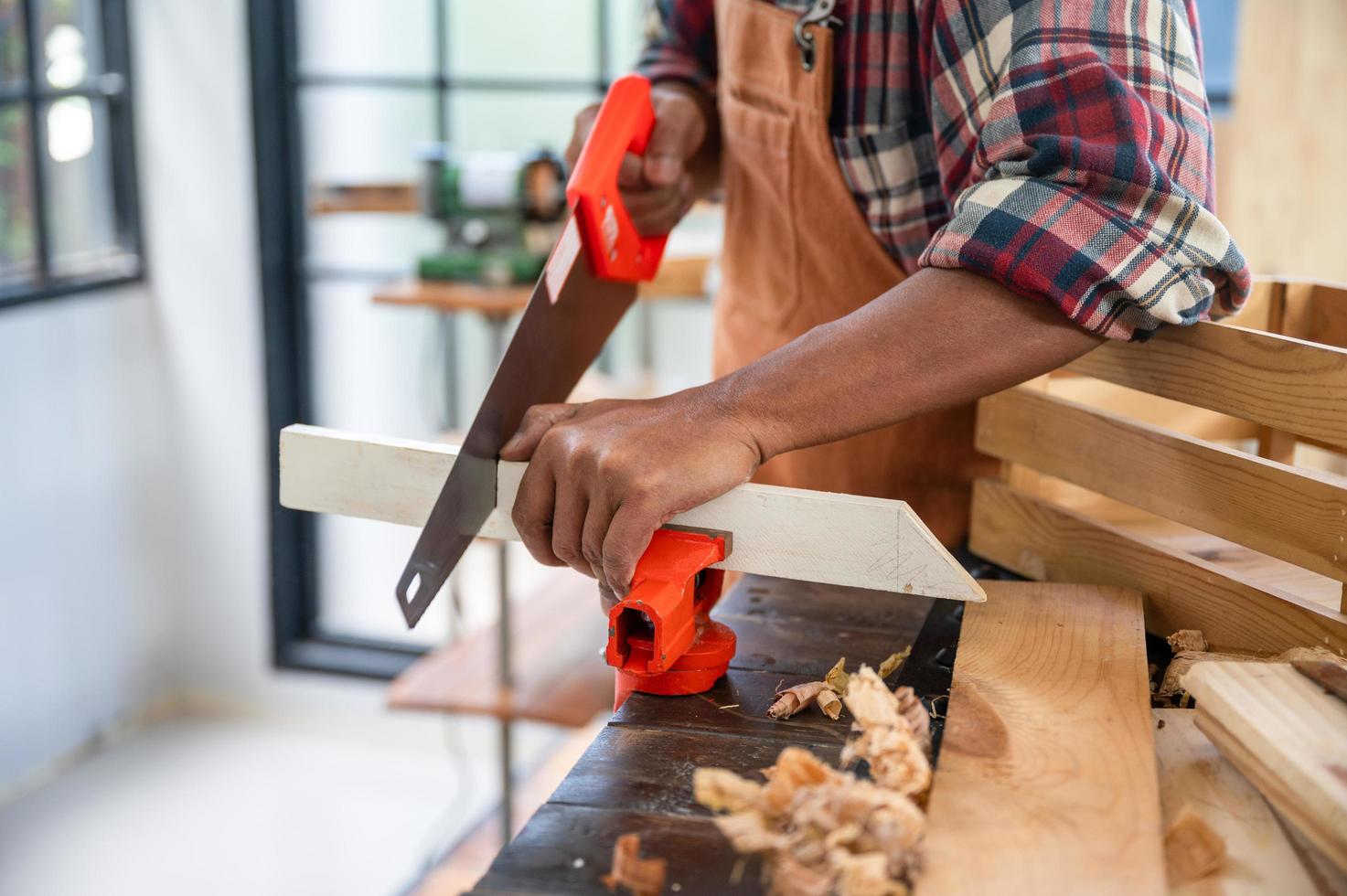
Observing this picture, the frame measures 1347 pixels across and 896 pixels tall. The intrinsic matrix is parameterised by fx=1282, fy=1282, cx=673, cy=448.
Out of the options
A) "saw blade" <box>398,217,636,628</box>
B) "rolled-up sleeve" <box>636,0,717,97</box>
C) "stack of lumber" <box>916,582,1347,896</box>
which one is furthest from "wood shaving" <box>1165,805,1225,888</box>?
"rolled-up sleeve" <box>636,0,717,97</box>

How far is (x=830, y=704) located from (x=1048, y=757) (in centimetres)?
14

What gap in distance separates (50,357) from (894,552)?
Answer: 2449 mm

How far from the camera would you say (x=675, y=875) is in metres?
0.59

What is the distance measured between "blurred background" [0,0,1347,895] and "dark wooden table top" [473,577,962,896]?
4.64 ft

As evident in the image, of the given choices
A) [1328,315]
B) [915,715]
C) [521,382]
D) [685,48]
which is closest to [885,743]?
[915,715]

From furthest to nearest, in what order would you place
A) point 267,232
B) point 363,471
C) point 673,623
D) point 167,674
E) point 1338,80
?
point 167,674 < point 267,232 < point 1338,80 < point 363,471 < point 673,623

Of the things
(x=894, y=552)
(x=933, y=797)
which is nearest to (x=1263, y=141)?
(x=894, y=552)

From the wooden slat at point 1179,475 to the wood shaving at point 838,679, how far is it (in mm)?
263

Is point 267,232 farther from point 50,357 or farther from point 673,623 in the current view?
point 673,623

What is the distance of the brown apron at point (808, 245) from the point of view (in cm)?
107

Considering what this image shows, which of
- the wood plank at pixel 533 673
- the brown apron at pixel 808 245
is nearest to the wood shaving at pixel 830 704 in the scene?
the brown apron at pixel 808 245

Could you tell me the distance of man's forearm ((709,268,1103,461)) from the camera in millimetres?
799

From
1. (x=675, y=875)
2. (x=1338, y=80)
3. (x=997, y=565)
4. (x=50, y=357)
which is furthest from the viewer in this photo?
(x=50, y=357)

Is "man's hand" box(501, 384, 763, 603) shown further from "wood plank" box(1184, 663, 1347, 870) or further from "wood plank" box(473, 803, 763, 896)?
"wood plank" box(1184, 663, 1347, 870)
